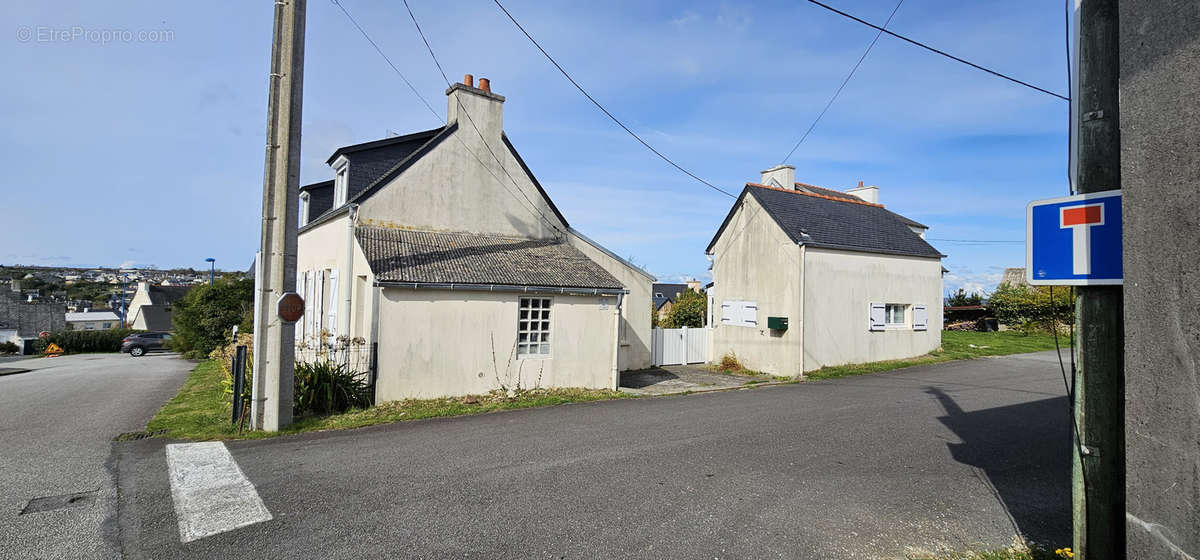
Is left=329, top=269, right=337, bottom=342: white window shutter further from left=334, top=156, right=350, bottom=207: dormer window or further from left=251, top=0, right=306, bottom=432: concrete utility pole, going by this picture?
left=251, top=0, right=306, bottom=432: concrete utility pole

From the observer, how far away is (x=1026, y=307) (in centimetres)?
2892

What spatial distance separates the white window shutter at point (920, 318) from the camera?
20.0m

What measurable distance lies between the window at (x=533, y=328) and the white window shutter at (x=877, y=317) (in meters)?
11.0

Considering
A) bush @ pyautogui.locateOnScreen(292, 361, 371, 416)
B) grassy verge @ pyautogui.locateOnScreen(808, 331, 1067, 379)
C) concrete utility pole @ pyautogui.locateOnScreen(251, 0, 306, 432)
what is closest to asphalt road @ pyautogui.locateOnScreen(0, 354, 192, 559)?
concrete utility pole @ pyautogui.locateOnScreen(251, 0, 306, 432)

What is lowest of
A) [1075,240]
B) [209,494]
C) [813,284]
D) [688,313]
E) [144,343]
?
[144,343]

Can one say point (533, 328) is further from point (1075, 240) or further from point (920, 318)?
point (920, 318)

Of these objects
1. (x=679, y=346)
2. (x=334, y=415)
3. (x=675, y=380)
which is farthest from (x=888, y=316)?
(x=334, y=415)

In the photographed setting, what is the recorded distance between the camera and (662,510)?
5.45 metres

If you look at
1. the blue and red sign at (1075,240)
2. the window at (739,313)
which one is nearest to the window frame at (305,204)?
the window at (739,313)

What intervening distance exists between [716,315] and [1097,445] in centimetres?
1679

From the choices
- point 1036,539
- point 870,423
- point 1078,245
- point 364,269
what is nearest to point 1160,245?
point 1078,245

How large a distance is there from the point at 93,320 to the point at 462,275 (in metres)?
84.3

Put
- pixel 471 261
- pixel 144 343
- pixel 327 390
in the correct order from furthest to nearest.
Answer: pixel 144 343
pixel 471 261
pixel 327 390

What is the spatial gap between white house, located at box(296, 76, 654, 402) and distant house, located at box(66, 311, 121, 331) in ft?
242
